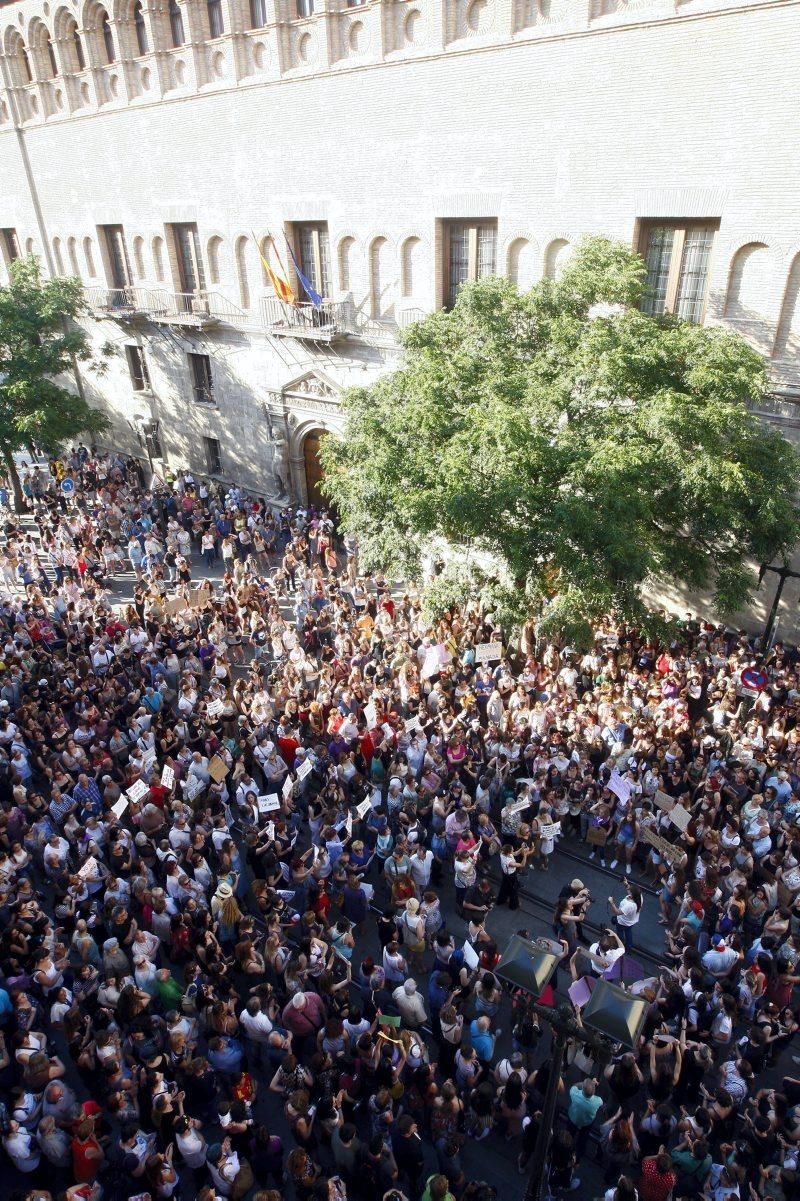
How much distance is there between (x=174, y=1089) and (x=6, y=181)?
37496mm

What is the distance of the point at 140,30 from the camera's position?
2580 centimetres

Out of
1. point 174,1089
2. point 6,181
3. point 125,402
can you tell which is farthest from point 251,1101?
point 6,181

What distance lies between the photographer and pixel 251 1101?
7.84 metres

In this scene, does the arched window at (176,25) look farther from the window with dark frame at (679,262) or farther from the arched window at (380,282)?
the window with dark frame at (679,262)

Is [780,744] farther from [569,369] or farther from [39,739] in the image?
[39,739]

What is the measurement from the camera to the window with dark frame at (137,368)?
102ft

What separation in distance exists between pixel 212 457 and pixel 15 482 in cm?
693

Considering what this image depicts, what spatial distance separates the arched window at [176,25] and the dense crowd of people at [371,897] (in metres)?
18.7

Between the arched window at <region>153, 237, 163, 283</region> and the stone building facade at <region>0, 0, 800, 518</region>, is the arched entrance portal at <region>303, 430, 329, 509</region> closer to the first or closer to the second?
the stone building facade at <region>0, 0, 800, 518</region>

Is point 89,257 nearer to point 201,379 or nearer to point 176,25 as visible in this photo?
point 201,379

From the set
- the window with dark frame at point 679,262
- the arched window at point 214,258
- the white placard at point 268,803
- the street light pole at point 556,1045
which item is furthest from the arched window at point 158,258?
the street light pole at point 556,1045

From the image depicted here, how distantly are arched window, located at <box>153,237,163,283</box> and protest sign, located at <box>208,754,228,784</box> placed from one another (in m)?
22.3

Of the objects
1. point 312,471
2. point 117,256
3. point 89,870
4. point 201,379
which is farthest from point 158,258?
point 89,870

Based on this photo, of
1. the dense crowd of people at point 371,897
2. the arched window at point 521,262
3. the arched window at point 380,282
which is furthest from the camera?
the arched window at point 380,282
